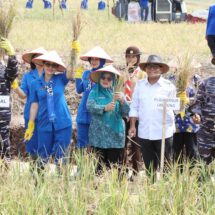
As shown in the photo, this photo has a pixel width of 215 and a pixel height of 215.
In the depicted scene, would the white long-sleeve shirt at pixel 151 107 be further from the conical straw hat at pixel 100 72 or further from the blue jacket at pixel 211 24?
the blue jacket at pixel 211 24

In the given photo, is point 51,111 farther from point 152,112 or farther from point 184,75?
point 184,75

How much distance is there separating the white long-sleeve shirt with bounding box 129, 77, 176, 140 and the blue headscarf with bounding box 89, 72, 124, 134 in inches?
11.8

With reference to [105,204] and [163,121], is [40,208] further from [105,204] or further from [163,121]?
[163,121]

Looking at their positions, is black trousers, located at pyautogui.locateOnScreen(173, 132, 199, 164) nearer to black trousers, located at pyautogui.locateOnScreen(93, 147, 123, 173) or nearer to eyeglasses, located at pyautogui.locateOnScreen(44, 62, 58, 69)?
black trousers, located at pyautogui.locateOnScreen(93, 147, 123, 173)

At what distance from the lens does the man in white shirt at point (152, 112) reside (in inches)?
205

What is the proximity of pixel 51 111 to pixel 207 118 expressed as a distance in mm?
1309

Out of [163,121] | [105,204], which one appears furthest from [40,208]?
[163,121]

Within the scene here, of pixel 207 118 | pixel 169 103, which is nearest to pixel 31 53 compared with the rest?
pixel 169 103

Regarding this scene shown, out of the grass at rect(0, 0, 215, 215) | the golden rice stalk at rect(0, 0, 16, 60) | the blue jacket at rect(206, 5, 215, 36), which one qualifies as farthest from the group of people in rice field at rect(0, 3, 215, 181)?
the blue jacket at rect(206, 5, 215, 36)

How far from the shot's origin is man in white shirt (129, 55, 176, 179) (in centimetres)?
520

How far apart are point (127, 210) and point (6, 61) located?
7.35ft

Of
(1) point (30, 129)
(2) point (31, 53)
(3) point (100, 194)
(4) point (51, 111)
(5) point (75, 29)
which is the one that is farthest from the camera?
(5) point (75, 29)

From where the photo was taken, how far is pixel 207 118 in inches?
200

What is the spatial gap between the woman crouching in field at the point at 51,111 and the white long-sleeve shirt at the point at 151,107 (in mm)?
643
